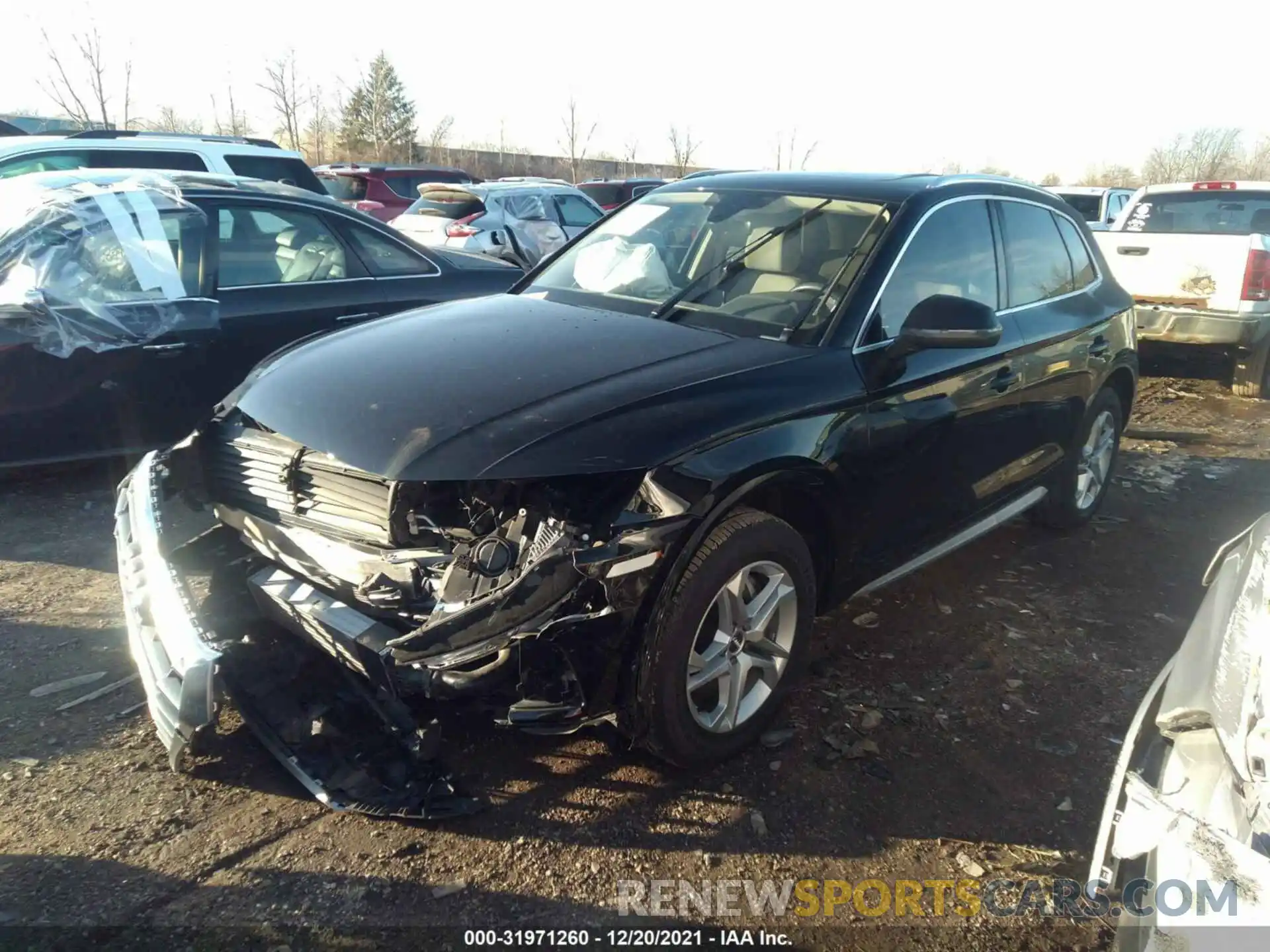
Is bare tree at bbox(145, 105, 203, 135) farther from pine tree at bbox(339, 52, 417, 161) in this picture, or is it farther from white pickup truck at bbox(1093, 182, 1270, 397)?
white pickup truck at bbox(1093, 182, 1270, 397)

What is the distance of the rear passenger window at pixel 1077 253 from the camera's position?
4.90 m

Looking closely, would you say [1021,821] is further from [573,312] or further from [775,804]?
[573,312]

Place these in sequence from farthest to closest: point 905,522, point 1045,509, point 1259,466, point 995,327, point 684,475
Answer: point 1259,466 → point 1045,509 → point 905,522 → point 995,327 → point 684,475

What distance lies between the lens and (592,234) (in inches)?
176

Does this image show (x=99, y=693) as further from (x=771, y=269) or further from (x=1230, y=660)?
(x=1230, y=660)

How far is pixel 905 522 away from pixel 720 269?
1.26 metres

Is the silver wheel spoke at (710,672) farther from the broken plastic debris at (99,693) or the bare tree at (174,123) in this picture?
the bare tree at (174,123)

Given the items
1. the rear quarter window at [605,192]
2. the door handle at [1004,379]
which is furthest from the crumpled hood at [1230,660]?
the rear quarter window at [605,192]

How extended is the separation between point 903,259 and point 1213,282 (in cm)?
628

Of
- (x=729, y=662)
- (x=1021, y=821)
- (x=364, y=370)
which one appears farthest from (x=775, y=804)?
(x=364, y=370)

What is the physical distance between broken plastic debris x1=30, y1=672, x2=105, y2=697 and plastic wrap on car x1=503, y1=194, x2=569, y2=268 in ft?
31.9

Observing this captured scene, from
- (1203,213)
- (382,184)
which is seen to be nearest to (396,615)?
(1203,213)

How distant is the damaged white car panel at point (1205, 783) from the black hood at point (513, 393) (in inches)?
52.9

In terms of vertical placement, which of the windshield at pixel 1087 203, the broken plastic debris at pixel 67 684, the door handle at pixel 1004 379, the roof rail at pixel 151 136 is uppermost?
the roof rail at pixel 151 136
